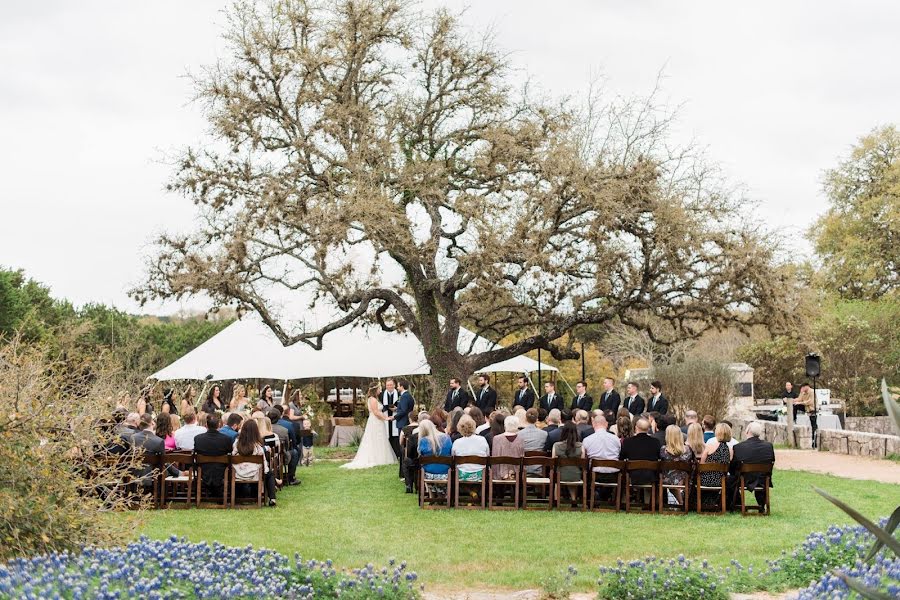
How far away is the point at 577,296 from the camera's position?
2083cm

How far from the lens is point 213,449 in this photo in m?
12.2

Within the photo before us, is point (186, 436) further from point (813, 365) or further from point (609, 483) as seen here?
point (813, 365)

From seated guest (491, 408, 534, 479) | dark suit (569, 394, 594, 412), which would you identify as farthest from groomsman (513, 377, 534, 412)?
seated guest (491, 408, 534, 479)

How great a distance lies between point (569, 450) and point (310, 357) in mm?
11697

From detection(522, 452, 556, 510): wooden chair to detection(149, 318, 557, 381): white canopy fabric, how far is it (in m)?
9.50

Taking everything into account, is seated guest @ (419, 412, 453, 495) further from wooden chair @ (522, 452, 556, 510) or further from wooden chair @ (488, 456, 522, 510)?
wooden chair @ (522, 452, 556, 510)

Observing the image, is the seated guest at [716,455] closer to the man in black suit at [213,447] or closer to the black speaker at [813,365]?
the man in black suit at [213,447]

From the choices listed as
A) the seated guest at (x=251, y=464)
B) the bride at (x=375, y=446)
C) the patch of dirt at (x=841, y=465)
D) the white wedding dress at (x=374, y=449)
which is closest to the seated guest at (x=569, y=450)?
the seated guest at (x=251, y=464)

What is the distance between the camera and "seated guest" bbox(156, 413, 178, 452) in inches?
497

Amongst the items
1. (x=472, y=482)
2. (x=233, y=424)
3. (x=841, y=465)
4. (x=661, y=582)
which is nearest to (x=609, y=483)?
(x=472, y=482)

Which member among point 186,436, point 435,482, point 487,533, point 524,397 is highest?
point 524,397

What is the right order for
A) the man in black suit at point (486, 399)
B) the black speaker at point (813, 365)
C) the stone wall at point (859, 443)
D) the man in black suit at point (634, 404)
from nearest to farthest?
the man in black suit at point (634, 404), the man in black suit at point (486, 399), the stone wall at point (859, 443), the black speaker at point (813, 365)

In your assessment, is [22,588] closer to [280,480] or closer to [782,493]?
[280,480]

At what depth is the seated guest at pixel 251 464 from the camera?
1230cm
